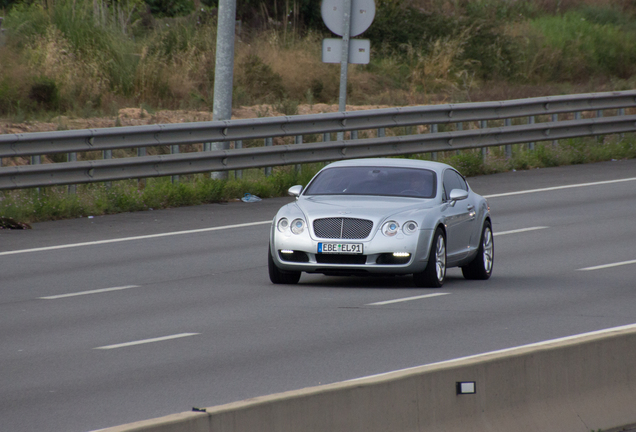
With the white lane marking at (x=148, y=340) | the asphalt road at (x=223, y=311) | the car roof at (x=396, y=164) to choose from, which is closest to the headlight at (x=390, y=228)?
the asphalt road at (x=223, y=311)

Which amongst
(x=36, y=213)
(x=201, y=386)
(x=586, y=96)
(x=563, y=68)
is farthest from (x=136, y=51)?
(x=201, y=386)

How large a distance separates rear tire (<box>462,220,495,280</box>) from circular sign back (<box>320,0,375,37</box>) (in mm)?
8416

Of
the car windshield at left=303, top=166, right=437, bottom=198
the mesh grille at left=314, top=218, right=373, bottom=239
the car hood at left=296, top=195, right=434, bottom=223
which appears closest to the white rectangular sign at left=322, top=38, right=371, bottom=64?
the car windshield at left=303, top=166, right=437, bottom=198

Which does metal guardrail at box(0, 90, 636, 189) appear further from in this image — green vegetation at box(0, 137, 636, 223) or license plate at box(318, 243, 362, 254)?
license plate at box(318, 243, 362, 254)

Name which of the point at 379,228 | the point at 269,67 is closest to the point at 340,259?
the point at 379,228

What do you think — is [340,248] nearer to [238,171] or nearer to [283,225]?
[283,225]

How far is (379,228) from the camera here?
1204 centimetres

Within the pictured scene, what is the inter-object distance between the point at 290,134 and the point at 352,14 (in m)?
2.46

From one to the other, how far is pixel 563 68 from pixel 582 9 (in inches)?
538

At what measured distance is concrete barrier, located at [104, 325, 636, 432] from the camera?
5.23m

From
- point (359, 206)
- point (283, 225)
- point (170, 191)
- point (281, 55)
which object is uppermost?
point (281, 55)

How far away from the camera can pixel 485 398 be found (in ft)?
20.2

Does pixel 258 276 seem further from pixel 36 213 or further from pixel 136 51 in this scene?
pixel 136 51

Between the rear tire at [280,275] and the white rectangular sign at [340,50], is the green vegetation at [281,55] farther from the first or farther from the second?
the rear tire at [280,275]
